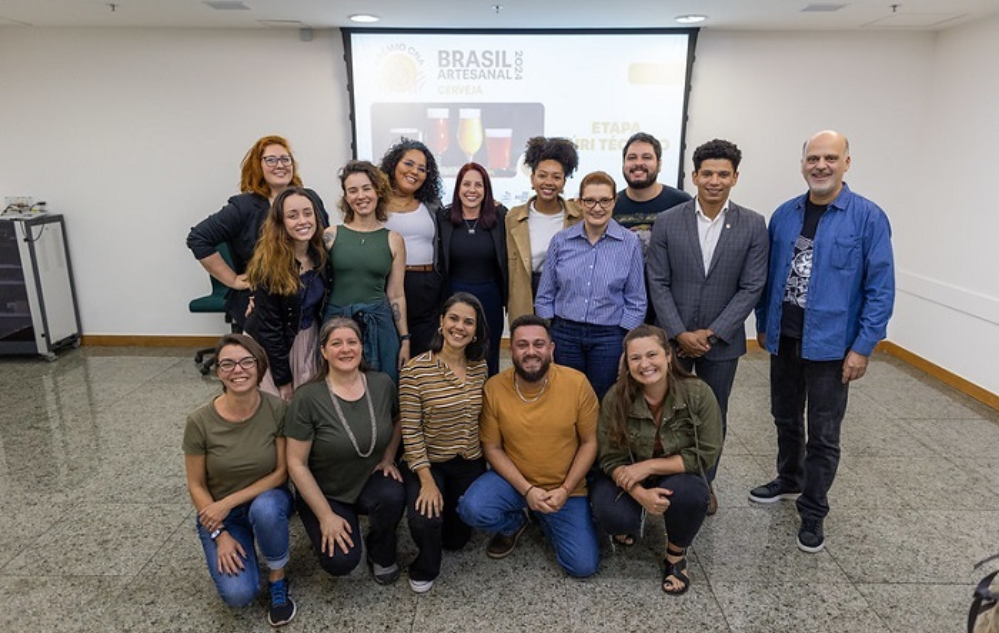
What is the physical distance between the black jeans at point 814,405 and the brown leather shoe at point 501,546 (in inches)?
45.3

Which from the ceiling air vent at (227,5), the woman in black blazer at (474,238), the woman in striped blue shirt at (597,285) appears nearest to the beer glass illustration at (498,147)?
the ceiling air vent at (227,5)

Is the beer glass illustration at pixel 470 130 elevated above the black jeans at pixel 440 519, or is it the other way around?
the beer glass illustration at pixel 470 130

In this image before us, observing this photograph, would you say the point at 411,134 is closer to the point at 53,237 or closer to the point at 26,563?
the point at 53,237

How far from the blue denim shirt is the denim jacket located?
480 mm

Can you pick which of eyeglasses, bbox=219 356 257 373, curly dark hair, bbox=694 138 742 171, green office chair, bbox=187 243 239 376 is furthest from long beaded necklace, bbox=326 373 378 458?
green office chair, bbox=187 243 239 376

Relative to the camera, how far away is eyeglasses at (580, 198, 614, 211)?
2352mm

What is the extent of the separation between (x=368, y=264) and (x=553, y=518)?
3.99ft

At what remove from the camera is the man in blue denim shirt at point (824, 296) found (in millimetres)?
2201

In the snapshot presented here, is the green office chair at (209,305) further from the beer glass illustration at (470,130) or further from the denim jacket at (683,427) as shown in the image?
the denim jacket at (683,427)

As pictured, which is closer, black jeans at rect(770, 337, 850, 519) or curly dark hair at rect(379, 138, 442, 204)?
black jeans at rect(770, 337, 850, 519)

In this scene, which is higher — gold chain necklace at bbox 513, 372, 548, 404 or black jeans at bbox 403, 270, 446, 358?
black jeans at bbox 403, 270, 446, 358

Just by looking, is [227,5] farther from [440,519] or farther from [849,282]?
[849,282]

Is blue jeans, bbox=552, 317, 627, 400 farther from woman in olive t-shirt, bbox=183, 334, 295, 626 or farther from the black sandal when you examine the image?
woman in olive t-shirt, bbox=183, 334, 295, 626

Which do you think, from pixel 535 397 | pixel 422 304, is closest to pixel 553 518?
pixel 535 397
